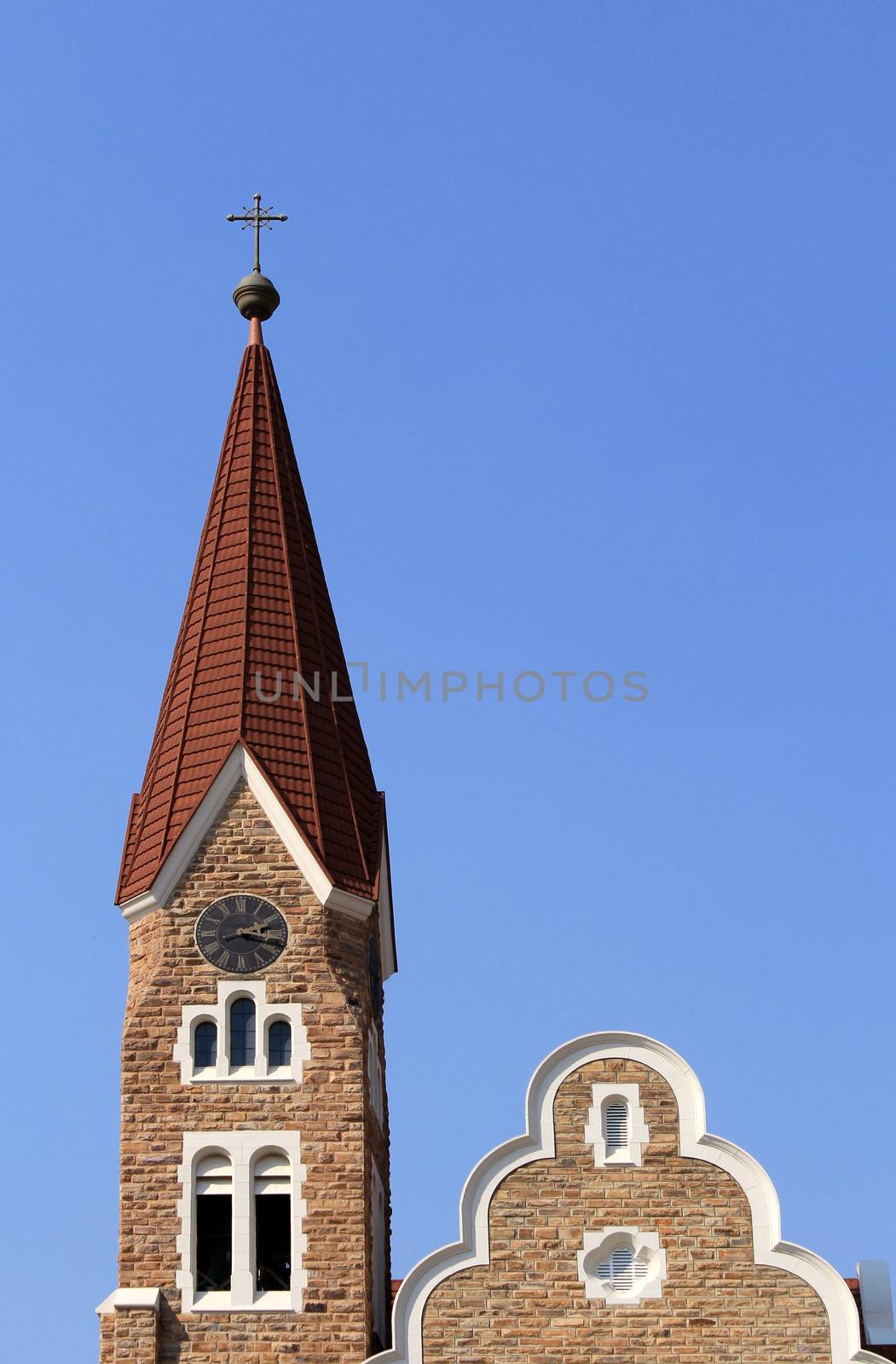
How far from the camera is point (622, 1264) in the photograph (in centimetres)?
2692

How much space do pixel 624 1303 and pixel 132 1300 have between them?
5.74m

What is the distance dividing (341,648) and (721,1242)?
34.7 feet

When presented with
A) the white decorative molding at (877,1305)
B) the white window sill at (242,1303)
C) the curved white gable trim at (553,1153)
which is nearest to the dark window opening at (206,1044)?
the white window sill at (242,1303)

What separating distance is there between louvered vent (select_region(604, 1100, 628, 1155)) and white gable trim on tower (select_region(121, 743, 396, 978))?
4513 millimetres

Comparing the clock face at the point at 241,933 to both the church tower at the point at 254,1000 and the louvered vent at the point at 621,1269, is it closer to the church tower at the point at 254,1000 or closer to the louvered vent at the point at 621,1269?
the church tower at the point at 254,1000

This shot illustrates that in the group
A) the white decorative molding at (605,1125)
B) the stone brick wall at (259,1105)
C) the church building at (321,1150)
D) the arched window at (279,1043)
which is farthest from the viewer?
the arched window at (279,1043)

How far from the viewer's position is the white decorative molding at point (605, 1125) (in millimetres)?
27250

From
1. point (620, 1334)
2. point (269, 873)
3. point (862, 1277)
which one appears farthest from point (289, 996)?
point (862, 1277)

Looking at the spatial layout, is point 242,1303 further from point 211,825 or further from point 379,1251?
point 211,825

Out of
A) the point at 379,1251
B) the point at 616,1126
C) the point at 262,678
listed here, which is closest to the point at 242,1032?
the point at 379,1251

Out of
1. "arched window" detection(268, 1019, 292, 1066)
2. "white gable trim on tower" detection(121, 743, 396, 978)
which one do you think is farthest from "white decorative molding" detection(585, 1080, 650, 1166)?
"white gable trim on tower" detection(121, 743, 396, 978)

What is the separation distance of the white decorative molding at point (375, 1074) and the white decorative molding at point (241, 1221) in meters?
1.65

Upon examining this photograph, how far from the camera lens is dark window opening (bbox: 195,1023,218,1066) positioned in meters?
28.9

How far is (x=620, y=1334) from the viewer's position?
26578 millimetres
